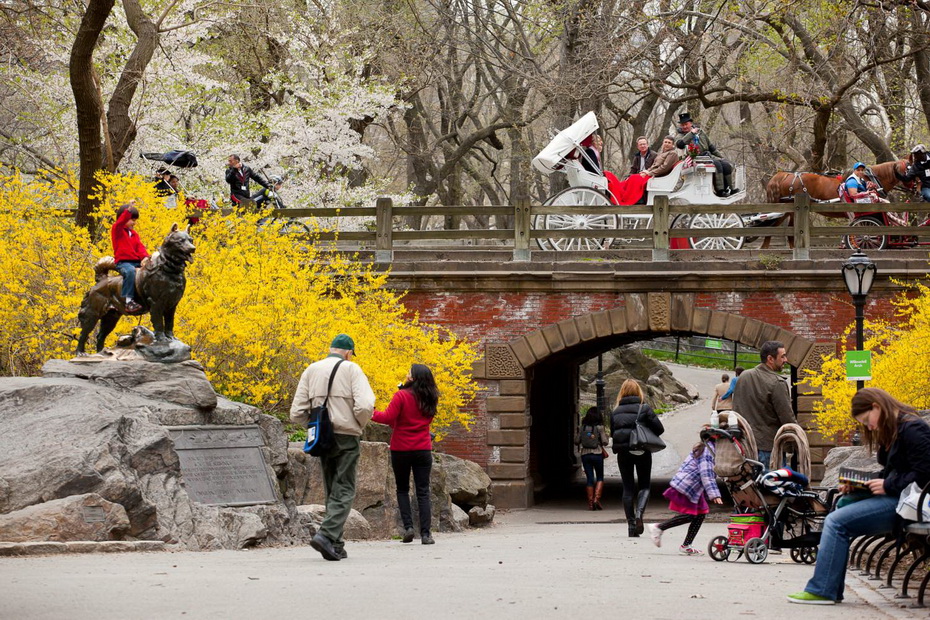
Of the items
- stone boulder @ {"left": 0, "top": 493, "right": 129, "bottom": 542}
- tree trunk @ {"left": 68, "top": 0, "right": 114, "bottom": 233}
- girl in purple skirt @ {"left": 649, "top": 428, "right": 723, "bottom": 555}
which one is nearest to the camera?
stone boulder @ {"left": 0, "top": 493, "right": 129, "bottom": 542}

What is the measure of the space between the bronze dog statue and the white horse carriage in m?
10.8

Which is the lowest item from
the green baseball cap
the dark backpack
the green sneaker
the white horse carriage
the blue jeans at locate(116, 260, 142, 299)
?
the green sneaker

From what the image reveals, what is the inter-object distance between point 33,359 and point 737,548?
9.48m

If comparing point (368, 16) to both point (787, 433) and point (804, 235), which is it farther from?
point (787, 433)

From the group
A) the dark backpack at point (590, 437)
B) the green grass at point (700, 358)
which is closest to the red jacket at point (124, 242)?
the dark backpack at point (590, 437)

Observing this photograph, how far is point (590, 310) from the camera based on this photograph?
21281mm

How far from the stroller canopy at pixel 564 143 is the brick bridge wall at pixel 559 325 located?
218 cm

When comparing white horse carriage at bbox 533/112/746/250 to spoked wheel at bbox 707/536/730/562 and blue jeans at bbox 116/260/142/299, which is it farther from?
spoked wheel at bbox 707/536/730/562

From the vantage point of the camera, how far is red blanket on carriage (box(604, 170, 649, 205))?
21797mm

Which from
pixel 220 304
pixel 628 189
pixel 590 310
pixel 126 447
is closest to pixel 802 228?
pixel 628 189

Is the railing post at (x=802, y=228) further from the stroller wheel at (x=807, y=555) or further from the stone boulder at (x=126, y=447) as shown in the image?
the stone boulder at (x=126, y=447)

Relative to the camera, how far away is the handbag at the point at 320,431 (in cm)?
933

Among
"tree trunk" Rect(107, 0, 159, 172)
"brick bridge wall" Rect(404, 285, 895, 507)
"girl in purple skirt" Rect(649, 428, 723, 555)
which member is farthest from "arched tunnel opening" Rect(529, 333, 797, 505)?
"girl in purple skirt" Rect(649, 428, 723, 555)

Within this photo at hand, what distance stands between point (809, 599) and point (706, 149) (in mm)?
15407
